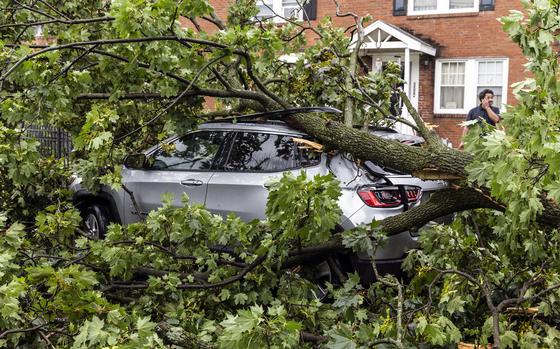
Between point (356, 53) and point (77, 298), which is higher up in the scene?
point (356, 53)

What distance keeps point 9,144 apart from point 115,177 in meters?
0.78

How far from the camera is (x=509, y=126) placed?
3.23 m

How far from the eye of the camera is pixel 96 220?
769cm

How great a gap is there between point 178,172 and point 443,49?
45.6 feet

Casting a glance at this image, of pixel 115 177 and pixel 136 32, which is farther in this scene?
pixel 115 177

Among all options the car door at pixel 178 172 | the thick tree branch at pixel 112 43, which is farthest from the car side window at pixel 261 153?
the thick tree branch at pixel 112 43

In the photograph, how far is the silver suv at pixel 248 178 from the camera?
5.66 m

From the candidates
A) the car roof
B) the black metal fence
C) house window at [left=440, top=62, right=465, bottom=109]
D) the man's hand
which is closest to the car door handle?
the car roof

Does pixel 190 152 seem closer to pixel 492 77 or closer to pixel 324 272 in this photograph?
pixel 324 272

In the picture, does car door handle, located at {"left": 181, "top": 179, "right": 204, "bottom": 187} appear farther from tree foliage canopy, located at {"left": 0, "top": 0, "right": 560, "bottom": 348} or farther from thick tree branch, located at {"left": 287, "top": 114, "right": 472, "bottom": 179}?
thick tree branch, located at {"left": 287, "top": 114, "right": 472, "bottom": 179}

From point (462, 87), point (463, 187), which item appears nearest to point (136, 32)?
point (463, 187)

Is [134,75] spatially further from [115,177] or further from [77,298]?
[77,298]

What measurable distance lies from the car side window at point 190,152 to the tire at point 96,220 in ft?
3.32

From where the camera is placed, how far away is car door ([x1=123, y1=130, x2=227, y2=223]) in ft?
21.5
